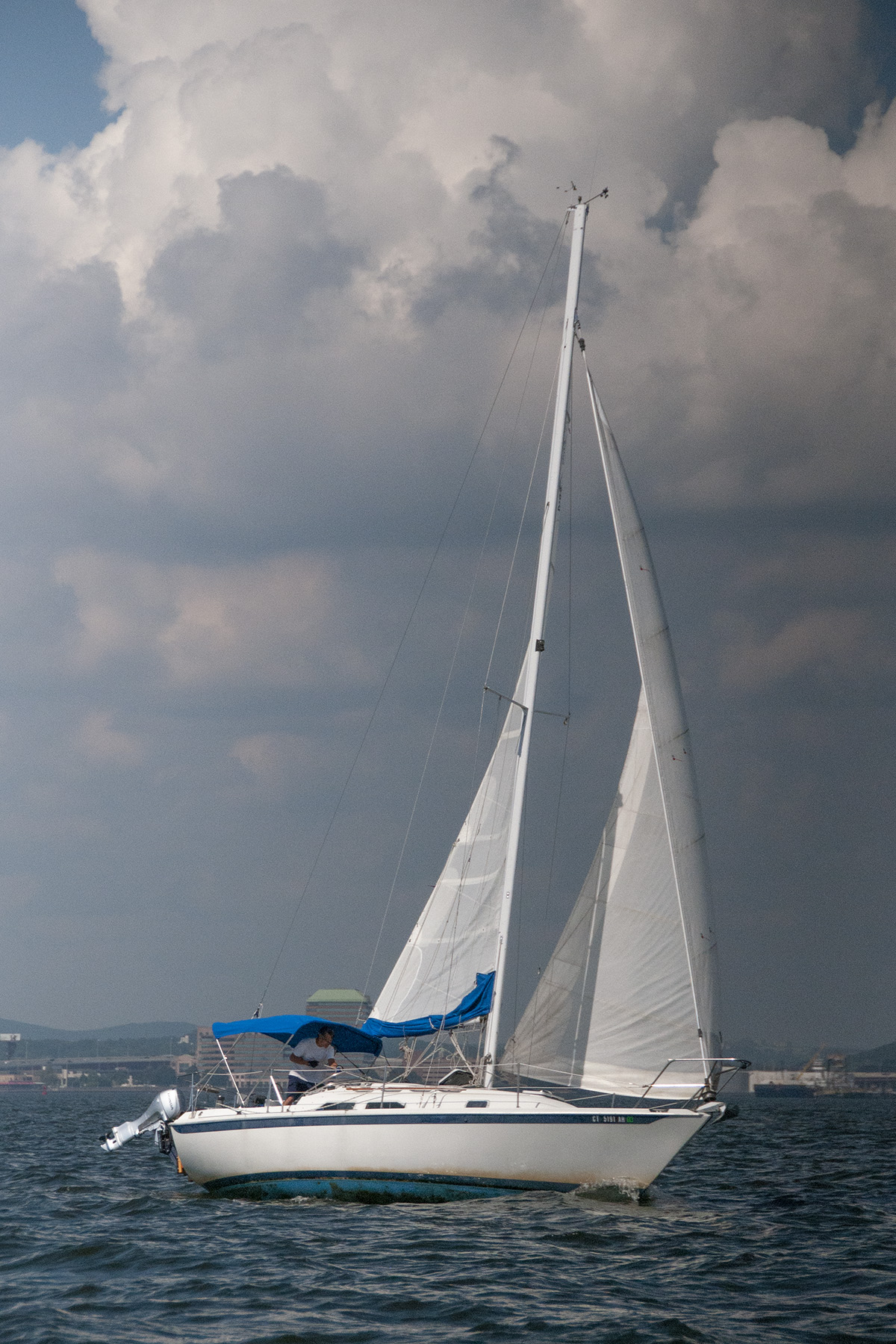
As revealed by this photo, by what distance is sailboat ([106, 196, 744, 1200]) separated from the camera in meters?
18.6

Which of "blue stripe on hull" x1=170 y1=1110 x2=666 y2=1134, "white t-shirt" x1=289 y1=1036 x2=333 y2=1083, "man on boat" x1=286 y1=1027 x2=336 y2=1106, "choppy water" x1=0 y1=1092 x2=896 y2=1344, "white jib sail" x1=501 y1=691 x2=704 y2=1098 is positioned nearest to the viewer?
"choppy water" x1=0 y1=1092 x2=896 y2=1344

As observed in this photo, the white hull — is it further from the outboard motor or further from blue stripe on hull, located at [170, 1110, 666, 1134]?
the outboard motor

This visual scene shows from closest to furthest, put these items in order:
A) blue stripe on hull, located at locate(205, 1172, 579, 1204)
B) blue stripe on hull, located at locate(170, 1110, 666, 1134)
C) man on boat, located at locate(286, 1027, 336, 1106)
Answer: blue stripe on hull, located at locate(170, 1110, 666, 1134) → blue stripe on hull, located at locate(205, 1172, 579, 1204) → man on boat, located at locate(286, 1027, 336, 1106)

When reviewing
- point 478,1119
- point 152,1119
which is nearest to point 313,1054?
point 152,1119

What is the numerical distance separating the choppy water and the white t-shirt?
2.01 m

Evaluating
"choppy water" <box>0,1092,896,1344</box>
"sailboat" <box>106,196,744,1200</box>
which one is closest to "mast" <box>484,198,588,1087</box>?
"sailboat" <box>106,196,744,1200</box>

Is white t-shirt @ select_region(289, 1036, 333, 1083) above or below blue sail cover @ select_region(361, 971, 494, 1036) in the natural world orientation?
below

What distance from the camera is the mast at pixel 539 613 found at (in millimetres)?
21516

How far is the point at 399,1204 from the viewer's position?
19.1 meters

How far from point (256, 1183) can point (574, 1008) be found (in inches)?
211

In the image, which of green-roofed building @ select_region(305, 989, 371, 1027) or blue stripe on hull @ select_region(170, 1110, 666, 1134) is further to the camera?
green-roofed building @ select_region(305, 989, 371, 1027)

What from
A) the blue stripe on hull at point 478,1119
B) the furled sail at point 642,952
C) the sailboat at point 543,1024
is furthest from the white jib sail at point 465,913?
the blue stripe on hull at point 478,1119

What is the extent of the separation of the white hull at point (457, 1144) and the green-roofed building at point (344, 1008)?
201 cm

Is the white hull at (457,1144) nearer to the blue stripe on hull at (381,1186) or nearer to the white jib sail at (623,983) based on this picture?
the blue stripe on hull at (381,1186)
